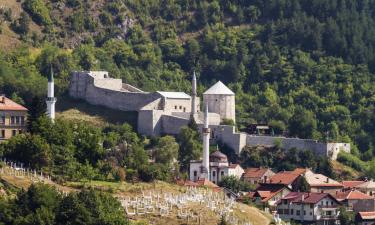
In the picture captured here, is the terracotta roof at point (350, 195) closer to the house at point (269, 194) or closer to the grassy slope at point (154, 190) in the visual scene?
the house at point (269, 194)

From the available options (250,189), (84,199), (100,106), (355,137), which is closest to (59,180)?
(84,199)

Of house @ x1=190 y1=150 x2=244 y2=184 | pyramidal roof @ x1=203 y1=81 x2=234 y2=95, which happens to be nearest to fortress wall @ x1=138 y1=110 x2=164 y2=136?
pyramidal roof @ x1=203 y1=81 x2=234 y2=95

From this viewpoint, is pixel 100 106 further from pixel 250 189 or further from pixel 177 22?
pixel 177 22

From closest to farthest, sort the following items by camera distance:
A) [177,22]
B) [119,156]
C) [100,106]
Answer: [119,156] → [100,106] → [177,22]

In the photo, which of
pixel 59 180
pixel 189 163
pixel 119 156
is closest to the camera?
pixel 59 180

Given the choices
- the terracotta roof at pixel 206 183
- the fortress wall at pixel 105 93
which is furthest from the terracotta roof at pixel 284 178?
the fortress wall at pixel 105 93

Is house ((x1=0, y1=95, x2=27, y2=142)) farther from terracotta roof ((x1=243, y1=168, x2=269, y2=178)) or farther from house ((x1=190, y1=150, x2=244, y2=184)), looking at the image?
terracotta roof ((x1=243, y1=168, x2=269, y2=178))

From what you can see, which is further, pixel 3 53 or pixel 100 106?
pixel 3 53
